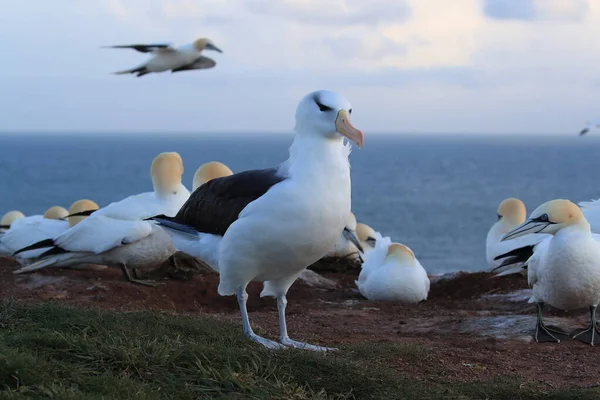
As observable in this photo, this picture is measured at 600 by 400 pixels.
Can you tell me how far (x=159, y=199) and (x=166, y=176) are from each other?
270mm

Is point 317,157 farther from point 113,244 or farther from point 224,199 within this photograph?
point 113,244

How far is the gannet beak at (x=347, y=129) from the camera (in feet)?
18.2

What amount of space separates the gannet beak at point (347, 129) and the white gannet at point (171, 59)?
23.8ft

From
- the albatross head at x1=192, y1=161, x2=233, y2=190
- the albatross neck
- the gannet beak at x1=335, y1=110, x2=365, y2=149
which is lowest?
the albatross head at x1=192, y1=161, x2=233, y2=190

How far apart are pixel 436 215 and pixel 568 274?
3798 cm

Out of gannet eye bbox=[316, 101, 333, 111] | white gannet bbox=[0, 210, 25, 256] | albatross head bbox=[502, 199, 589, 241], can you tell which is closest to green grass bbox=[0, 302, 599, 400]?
gannet eye bbox=[316, 101, 333, 111]

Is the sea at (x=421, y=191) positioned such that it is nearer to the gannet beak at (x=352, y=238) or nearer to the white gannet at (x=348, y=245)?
the white gannet at (x=348, y=245)

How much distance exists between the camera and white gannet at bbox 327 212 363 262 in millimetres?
12555

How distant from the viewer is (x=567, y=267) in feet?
22.2

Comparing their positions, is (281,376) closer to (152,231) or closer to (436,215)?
(152,231)

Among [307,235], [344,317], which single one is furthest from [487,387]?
[344,317]

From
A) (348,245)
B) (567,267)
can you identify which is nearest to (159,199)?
(348,245)

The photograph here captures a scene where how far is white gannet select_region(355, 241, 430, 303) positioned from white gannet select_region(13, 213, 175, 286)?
7.14 feet

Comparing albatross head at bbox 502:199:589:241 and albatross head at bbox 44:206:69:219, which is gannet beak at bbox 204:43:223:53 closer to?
albatross head at bbox 44:206:69:219
